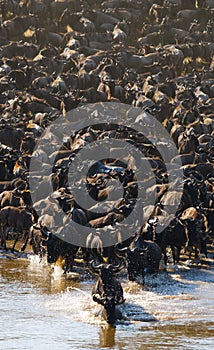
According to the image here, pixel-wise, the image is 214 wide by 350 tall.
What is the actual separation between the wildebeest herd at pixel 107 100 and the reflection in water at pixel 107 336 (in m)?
0.41

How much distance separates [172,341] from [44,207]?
9.77 meters

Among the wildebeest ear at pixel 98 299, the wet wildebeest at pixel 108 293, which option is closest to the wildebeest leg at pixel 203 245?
the wet wildebeest at pixel 108 293

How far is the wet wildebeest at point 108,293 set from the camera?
1994 centimetres

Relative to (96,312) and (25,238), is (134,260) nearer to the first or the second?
(96,312)

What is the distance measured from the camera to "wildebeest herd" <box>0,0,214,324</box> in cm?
2531

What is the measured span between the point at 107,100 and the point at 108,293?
27.6 m

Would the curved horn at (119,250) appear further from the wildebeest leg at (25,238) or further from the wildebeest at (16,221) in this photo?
the wildebeest at (16,221)

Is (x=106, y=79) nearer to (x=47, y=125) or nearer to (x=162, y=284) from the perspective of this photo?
(x=47, y=125)

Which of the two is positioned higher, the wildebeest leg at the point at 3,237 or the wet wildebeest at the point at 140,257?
the wet wildebeest at the point at 140,257

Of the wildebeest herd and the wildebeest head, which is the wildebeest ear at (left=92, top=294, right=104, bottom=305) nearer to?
the wildebeest herd

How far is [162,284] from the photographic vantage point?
2336cm

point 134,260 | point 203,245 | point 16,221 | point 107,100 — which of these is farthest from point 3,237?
point 107,100

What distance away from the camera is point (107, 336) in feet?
63.0

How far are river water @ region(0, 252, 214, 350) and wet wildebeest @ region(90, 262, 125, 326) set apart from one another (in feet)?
0.69
